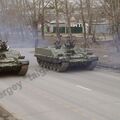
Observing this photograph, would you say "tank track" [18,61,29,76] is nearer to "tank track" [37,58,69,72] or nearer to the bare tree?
"tank track" [37,58,69,72]

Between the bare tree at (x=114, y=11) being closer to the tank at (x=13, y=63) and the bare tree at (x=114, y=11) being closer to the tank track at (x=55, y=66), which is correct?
the tank track at (x=55, y=66)

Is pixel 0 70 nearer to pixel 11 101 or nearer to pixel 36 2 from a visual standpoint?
pixel 11 101

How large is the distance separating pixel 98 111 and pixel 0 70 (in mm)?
8124

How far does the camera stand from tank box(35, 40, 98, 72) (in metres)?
19.3

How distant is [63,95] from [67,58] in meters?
6.25

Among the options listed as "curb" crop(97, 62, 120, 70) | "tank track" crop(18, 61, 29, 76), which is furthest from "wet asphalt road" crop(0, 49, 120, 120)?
"curb" crop(97, 62, 120, 70)

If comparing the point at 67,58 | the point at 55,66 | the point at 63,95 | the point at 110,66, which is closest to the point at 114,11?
the point at 110,66

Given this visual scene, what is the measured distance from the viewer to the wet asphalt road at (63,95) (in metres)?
10.5

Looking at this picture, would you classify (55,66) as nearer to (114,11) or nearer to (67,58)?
(67,58)

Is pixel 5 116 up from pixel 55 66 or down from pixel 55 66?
down

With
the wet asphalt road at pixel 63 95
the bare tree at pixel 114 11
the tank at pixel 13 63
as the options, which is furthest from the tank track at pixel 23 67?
the bare tree at pixel 114 11

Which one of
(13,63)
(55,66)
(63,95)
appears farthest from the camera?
(55,66)

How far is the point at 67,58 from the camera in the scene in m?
19.2

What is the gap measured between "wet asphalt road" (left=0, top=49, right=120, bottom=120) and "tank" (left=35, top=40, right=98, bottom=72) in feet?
1.88
